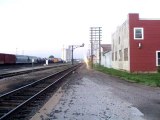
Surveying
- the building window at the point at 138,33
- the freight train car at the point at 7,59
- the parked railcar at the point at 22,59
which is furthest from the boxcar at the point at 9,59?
the building window at the point at 138,33

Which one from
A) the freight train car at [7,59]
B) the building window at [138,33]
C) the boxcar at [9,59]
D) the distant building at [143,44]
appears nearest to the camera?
the distant building at [143,44]

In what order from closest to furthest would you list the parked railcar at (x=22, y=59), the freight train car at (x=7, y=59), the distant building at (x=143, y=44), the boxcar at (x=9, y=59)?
the distant building at (x=143, y=44), the freight train car at (x=7, y=59), the boxcar at (x=9, y=59), the parked railcar at (x=22, y=59)

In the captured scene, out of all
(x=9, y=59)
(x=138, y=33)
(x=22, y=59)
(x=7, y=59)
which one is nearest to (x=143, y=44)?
(x=138, y=33)

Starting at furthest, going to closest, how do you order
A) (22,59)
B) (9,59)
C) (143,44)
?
1. (22,59)
2. (9,59)
3. (143,44)

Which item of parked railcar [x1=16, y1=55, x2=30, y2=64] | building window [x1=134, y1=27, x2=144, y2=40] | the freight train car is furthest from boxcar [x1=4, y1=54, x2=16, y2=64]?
building window [x1=134, y1=27, x2=144, y2=40]

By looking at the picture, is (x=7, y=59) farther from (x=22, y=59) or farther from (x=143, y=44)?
(x=143, y=44)

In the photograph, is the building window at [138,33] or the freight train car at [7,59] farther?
the freight train car at [7,59]

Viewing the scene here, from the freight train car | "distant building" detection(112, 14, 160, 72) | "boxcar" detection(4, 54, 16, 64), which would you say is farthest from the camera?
"boxcar" detection(4, 54, 16, 64)

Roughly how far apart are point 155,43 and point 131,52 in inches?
123

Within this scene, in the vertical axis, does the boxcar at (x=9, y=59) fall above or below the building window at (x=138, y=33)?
below

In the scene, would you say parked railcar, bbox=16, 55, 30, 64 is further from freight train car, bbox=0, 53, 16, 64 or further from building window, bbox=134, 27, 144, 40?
building window, bbox=134, 27, 144, 40

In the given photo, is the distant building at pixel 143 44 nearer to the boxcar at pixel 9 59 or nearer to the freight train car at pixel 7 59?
the freight train car at pixel 7 59

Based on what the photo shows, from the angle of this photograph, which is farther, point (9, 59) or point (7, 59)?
point (9, 59)

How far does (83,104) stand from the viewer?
13711 mm
